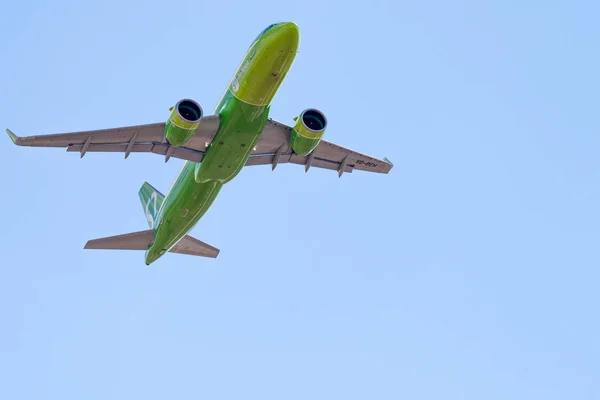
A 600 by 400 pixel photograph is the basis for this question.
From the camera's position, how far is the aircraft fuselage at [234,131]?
31.5 m

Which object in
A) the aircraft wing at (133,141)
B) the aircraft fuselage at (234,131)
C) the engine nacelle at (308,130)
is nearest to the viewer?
the aircraft fuselage at (234,131)

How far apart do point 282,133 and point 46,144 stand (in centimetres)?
1027

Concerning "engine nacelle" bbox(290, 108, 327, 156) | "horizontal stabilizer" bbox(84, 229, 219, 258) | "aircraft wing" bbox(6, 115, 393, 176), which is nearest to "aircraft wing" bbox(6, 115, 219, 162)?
"aircraft wing" bbox(6, 115, 393, 176)

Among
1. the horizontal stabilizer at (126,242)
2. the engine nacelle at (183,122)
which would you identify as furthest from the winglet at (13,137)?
the horizontal stabilizer at (126,242)

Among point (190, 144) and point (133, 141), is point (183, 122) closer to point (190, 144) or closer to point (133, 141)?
point (190, 144)

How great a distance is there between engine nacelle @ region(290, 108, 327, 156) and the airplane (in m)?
0.04

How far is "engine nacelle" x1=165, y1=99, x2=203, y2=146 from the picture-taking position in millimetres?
33375

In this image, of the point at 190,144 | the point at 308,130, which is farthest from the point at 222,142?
the point at 308,130

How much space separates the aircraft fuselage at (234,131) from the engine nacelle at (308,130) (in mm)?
2639

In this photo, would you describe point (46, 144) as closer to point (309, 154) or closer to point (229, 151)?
point (229, 151)

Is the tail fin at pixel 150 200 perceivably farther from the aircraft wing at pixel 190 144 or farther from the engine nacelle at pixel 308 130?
the engine nacelle at pixel 308 130

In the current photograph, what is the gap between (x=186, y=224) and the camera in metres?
38.0

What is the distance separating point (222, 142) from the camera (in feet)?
112

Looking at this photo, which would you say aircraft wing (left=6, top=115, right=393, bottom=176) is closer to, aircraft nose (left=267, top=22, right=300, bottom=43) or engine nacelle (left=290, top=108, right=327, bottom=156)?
engine nacelle (left=290, top=108, right=327, bottom=156)
